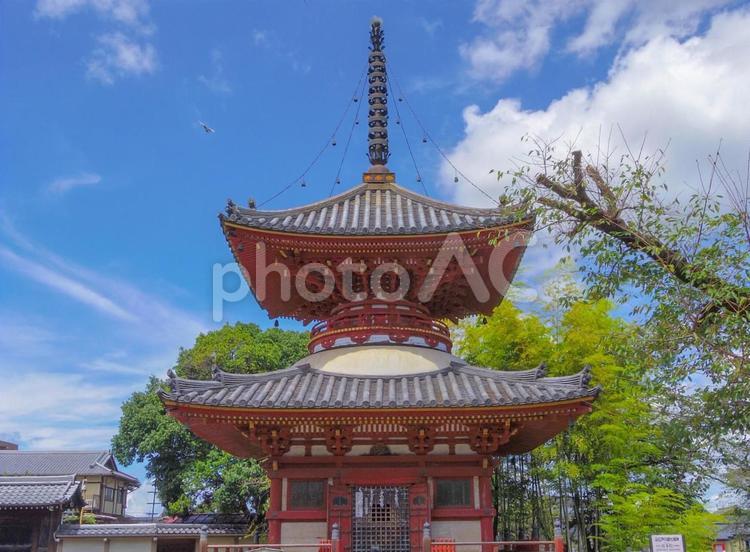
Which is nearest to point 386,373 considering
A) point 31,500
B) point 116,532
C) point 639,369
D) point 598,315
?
point 639,369

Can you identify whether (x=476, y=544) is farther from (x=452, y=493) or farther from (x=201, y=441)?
(x=201, y=441)

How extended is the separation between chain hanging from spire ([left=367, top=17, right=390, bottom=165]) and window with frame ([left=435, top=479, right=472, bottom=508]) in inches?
287

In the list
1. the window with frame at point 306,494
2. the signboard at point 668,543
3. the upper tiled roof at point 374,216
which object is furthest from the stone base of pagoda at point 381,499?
the upper tiled roof at point 374,216

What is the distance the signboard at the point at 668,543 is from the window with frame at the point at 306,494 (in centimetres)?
508

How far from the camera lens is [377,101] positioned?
15.6 m

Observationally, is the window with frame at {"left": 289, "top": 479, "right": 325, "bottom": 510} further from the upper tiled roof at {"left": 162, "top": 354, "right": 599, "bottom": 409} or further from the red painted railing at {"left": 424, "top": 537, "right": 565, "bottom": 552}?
the red painted railing at {"left": 424, "top": 537, "right": 565, "bottom": 552}

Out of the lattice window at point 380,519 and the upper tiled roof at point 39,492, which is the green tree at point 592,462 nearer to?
the lattice window at point 380,519

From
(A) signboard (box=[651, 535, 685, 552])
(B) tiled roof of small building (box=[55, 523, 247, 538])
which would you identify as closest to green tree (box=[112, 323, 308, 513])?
(B) tiled roof of small building (box=[55, 523, 247, 538])

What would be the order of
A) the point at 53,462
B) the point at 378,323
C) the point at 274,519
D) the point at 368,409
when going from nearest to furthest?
the point at 368,409 < the point at 274,519 < the point at 378,323 < the point at 53,462

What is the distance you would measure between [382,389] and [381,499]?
178cm

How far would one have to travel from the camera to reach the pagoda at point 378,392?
10.4m

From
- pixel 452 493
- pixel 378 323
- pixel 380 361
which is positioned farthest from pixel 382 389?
pixel 452 493

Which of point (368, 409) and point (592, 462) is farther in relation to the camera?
point (592, 462)

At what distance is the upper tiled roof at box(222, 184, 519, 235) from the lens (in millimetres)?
11656
